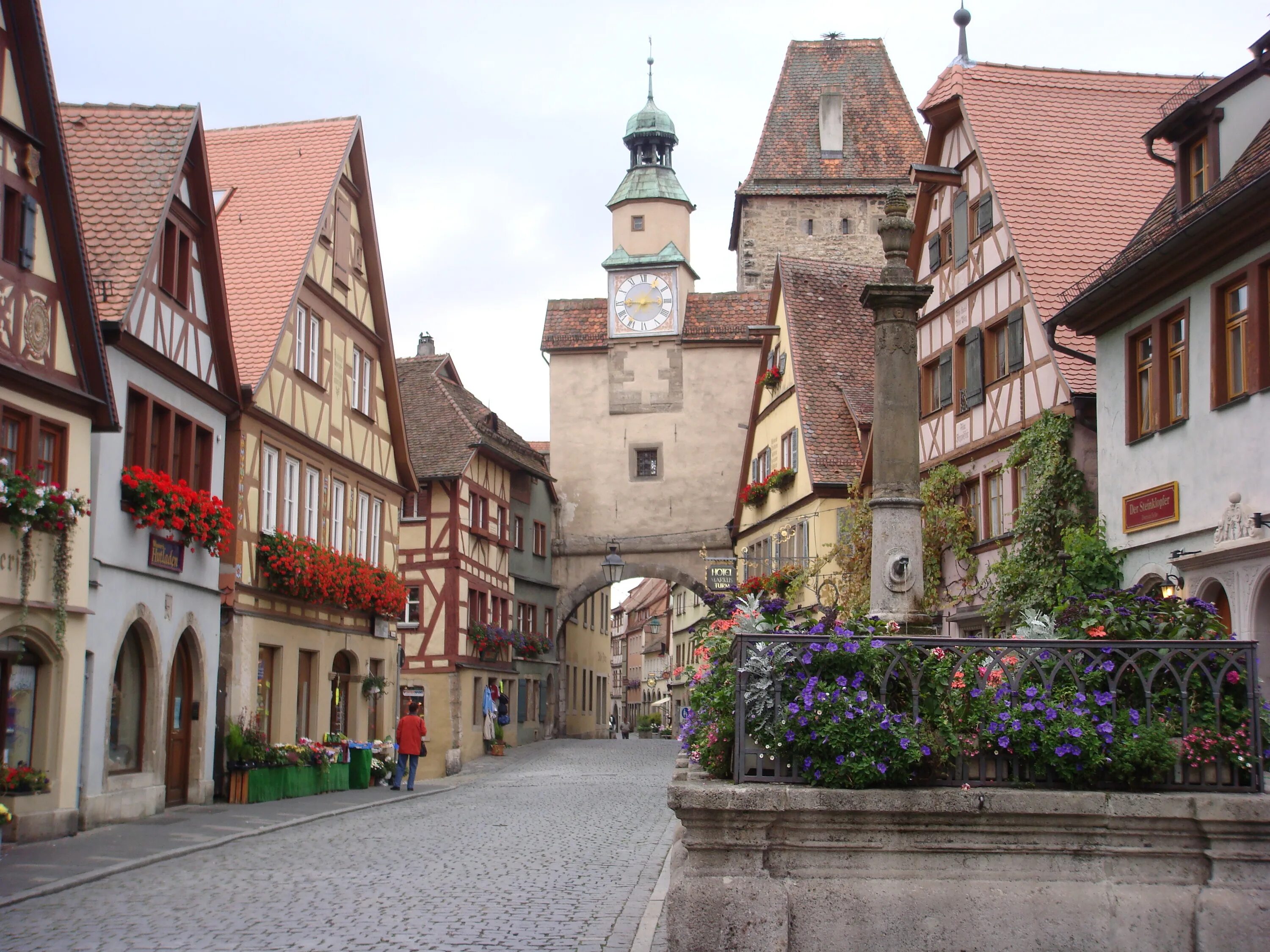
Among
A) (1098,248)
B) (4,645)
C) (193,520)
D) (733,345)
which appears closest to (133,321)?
(193,520)

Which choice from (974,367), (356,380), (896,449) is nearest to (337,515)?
(356,380)

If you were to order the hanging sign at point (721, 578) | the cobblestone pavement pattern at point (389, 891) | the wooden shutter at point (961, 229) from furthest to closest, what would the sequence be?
1. the hanging sign at point (721, 578)
2. the wooden shutter at point (961, 229)
3. the cobblestone pavement pattern at point (389, 891)

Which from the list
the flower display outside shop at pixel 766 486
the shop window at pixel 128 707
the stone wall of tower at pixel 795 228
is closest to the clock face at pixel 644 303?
the stone wall of tower at pixel 795 228

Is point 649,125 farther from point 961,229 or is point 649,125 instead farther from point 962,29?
point 961,229

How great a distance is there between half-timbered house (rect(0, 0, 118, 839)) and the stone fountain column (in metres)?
7.62

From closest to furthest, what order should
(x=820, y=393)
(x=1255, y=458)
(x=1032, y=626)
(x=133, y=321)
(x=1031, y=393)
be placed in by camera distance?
(x=1032, y=626) → (x=1255, y=458) → (x=133, y=321) → (x=1031, y=393) → (x=820, y=393)

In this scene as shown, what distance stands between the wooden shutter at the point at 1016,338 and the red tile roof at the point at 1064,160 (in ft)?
2.37

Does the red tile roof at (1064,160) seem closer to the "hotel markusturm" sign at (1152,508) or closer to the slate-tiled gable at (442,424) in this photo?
the "hotel markusturm" sign at (1152,508)

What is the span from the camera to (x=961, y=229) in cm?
2405

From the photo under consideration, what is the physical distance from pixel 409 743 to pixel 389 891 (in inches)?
493

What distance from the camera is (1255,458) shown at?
14.9 meters

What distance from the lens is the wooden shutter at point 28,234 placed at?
1441cm

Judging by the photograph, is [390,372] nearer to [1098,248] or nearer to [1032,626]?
[1098,248]

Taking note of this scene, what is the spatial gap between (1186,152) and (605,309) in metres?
29.8
